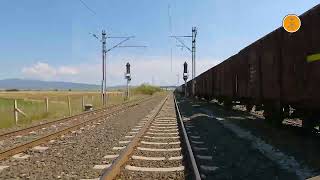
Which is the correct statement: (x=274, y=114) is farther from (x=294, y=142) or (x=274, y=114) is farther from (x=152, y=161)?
(x=152, y=161)

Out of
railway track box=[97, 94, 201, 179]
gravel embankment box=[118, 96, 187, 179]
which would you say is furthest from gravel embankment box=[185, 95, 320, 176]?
gravel embankment box=[118, 96, 187, 179]

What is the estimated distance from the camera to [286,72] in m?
13.3

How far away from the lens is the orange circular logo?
11.9 meters

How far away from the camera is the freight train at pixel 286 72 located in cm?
1088

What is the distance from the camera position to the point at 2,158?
9859 millimetres

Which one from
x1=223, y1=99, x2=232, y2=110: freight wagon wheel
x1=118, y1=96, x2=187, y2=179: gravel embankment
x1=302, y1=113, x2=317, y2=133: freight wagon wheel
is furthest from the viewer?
x1=223, y1=99, x2=232, y2=110: freight wagon wheel

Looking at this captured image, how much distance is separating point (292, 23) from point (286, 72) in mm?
1715

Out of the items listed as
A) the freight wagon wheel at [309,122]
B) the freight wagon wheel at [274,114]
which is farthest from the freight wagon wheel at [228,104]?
the freight wagon wheel at [309,122]

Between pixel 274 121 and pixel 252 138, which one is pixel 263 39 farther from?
pixel 252 138

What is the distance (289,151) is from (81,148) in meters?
4.94

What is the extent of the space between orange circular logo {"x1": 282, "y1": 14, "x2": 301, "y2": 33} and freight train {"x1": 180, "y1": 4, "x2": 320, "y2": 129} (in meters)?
0.12

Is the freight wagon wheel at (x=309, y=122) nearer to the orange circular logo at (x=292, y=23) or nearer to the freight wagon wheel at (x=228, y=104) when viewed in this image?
the orange circular logo at (x=292, y=23)

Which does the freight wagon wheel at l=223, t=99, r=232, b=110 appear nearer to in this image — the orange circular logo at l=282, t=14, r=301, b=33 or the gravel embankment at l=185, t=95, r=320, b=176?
the gravel embankment at l=185, t=95, r=320, b=176

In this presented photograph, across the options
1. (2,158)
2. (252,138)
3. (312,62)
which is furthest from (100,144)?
(312,62)
